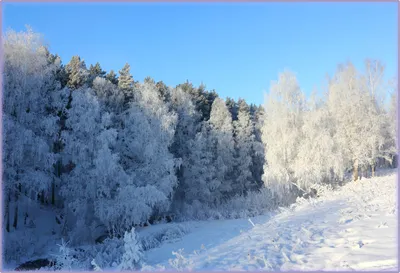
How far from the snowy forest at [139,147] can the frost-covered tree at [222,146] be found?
11 cm

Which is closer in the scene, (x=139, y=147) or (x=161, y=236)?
(x=161, y=236)

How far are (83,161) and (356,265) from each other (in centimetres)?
1572

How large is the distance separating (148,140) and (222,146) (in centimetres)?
951

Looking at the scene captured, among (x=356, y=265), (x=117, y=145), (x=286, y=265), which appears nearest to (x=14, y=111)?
(x=117, y=145)

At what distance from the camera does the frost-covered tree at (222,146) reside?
28.2 m

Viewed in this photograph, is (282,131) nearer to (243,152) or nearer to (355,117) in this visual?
(355,117)

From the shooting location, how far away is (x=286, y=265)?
5.92 meters

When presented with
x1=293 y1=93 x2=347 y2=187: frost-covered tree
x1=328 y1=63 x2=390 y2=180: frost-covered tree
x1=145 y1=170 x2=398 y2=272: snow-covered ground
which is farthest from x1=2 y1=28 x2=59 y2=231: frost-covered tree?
x1=328 y1=63 x2=390 y2=180: frost-covered tree

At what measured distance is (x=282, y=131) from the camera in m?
24.0

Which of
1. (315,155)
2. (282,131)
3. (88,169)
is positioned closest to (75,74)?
(88,169)

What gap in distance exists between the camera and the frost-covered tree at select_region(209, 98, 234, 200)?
1110 inches

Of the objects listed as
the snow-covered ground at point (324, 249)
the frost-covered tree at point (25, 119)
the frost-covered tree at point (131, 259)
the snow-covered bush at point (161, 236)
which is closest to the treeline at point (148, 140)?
the frost-covered tree at point (25, 119)

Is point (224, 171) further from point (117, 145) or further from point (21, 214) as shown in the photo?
point (21, 214)

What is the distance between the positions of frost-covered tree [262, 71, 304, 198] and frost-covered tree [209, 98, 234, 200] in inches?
182
